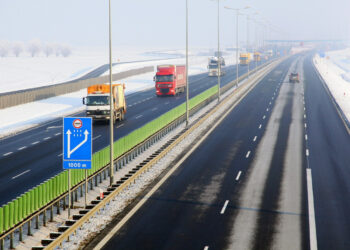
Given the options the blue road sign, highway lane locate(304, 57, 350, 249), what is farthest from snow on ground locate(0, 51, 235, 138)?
the blue road sign

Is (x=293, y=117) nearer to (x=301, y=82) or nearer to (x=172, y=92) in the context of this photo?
(x=172, y=92)

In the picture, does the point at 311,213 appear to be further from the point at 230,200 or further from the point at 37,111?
the point at 37,111

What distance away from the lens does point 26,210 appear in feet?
74.2

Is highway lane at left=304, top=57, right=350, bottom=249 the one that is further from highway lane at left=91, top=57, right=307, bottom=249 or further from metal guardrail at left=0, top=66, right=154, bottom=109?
metal guardrail at left=0, top=66, right=154, bottom=109

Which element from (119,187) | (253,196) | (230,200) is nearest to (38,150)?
(119,187)

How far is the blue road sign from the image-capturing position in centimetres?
2364

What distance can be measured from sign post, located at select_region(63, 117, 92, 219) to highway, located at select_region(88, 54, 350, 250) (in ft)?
9.73

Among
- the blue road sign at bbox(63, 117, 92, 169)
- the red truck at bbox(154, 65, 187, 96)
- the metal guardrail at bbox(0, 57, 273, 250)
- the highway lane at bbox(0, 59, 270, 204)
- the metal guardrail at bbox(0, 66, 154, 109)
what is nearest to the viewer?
the metal guardrail at bbox(0, 57, 273, 250)

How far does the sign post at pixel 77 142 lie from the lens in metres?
23.6

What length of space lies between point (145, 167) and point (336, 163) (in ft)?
40.2

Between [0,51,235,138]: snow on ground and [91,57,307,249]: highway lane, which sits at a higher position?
[0,51,235,138]: snow on ground

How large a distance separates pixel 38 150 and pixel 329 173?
64.0 ft

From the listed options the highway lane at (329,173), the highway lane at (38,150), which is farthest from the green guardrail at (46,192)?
the highway lane at (329,173)

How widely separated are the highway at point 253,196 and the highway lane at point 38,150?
6707 mm
